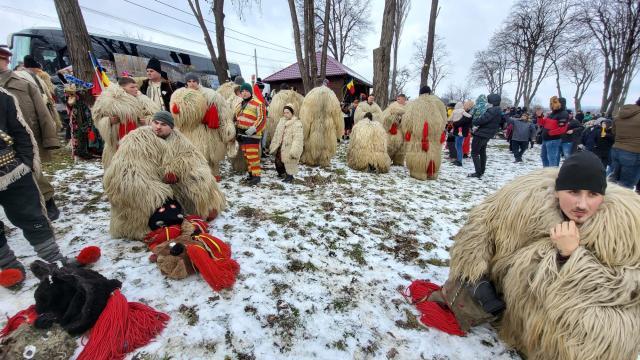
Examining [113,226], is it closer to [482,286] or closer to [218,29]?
[482,286]

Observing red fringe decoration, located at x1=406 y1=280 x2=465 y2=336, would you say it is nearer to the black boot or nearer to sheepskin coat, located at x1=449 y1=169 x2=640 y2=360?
sheepskin coat, located at x1=449 y1=169 x2=640 y2=360

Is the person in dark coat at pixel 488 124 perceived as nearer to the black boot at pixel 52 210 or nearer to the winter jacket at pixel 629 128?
the winter jacket at pixel 629 128

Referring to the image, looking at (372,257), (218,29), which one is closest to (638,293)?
(372,257)

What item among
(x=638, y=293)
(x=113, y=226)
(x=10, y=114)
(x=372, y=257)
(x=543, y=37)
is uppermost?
(x=543, y=37)

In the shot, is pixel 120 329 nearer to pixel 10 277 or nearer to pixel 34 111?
pixel 10 277

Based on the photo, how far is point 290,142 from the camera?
5.08m

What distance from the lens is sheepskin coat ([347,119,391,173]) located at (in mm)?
6137

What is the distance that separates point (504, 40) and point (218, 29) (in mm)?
24050

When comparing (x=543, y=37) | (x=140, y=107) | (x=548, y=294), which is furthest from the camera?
(x=543, y=37)

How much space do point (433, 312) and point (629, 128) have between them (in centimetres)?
494

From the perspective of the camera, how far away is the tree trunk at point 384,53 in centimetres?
780

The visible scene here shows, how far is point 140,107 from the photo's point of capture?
3.45m

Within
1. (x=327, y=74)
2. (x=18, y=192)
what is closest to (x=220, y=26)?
(x=18, y=192)

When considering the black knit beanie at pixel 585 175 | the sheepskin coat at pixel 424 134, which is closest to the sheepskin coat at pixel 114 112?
the black knit beanie at pixel 585 175
